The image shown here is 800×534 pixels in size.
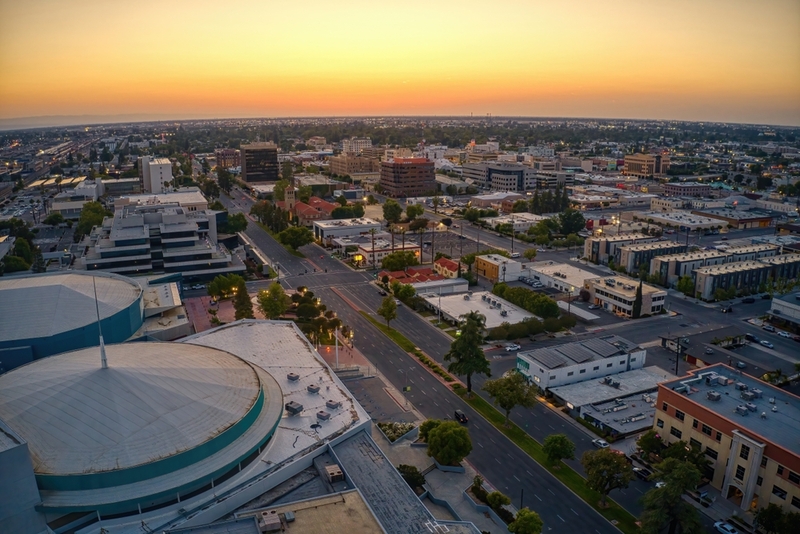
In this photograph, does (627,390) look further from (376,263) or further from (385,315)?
(376,263)

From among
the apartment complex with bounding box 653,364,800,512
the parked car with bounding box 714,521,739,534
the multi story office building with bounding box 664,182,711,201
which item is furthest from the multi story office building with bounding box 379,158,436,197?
the parked car with bounding box 714,521,739,534

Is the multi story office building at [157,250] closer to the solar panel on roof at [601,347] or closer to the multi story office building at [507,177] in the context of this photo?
the solar panel on roof at [601,347]

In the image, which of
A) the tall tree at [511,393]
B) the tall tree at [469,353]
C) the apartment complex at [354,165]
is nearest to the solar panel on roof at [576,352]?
the tall tree at [511,393]

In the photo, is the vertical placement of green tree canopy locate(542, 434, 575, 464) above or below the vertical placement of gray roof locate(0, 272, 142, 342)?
below

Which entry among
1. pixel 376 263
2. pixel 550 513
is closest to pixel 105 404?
pixel 550 513

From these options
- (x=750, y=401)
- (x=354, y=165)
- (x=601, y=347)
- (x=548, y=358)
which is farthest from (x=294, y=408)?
(x=354, y=165)

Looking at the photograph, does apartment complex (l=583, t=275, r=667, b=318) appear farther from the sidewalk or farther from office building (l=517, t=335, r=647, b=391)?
the sidewalk
